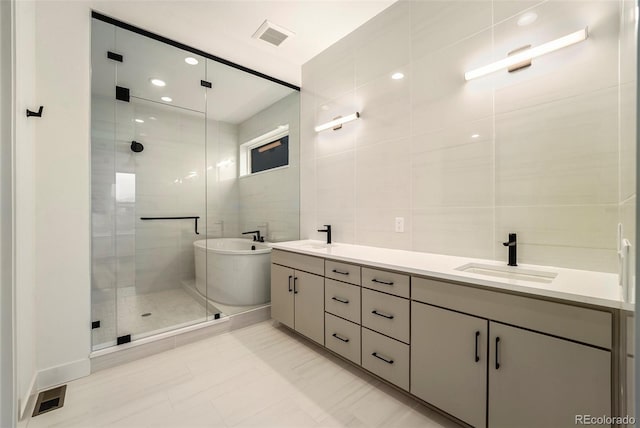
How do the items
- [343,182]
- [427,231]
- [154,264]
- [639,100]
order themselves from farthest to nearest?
1. [343,182]
2. [154,264]
3. [427,231]
4. [639,100]

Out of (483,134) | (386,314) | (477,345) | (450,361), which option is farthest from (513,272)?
(483,134)

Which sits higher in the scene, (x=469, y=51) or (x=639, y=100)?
(x=469, y=51)

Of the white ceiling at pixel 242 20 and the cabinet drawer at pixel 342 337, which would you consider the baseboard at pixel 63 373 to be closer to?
the cabinet drawer at pixel 342 337

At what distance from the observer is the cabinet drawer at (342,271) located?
1924mm

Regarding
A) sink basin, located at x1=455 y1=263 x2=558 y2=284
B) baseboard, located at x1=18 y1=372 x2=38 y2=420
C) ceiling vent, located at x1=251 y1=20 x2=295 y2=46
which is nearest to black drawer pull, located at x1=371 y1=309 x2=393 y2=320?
sink basin, located at x1=455 y1=263 x2=558 y2=284

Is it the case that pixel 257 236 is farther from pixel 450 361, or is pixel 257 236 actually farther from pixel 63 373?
pixel 450 361

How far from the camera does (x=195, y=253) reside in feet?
9.16

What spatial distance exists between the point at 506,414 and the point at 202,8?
347 cm

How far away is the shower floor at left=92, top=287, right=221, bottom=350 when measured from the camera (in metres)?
2.12

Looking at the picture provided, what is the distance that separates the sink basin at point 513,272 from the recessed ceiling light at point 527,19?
1462mm

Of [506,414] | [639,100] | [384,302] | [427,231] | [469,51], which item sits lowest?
[506,414]

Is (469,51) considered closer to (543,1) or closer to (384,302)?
(543,1)

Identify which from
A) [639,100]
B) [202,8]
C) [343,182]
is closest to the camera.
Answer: [639,100]

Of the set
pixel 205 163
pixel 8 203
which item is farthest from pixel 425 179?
pixel 8 203
